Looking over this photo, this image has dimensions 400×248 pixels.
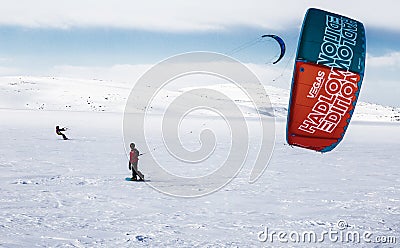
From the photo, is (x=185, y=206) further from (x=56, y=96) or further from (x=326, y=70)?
(x=56, y=96)

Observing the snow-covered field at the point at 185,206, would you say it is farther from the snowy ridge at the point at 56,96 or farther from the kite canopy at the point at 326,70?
the snowy ridge at the point at 56,96

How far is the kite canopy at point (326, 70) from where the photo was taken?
10617mm

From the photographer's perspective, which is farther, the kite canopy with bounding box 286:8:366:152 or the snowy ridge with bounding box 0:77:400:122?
the snowy ridge with bounding box 0:77:400:122

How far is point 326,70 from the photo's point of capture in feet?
34.8

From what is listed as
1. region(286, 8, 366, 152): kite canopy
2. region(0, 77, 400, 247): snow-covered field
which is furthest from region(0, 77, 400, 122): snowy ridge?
region(286, 8, 366, 152): kite canopy

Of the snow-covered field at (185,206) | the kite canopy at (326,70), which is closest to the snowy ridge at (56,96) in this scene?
the snow-covered field at (185,206)

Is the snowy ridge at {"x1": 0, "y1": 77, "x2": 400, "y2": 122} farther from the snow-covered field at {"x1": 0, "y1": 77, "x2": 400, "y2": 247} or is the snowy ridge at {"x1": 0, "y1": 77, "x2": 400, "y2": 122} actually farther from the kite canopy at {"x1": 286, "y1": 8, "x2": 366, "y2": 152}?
the kite canopy at {"x1": 286, "y1": 8, "x2": 366, "y2": 152}

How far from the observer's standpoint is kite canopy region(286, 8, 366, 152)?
10617 millimetres

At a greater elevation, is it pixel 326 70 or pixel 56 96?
pixel 56 96

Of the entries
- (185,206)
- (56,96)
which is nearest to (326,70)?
(185,206)

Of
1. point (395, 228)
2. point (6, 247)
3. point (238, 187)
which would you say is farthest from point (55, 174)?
point (395, 228)

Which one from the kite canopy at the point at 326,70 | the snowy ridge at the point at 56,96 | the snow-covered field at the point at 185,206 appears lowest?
the snow-covered field at the point at 185,206

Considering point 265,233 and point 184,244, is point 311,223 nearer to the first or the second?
point 265,233

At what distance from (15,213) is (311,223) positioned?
6.37 meters
